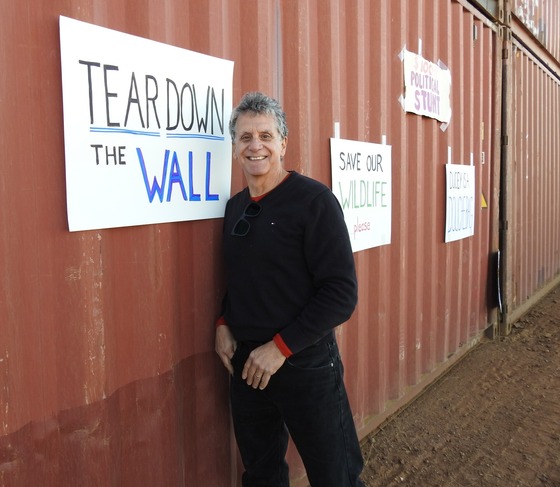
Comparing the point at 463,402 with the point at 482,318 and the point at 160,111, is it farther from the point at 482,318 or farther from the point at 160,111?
the point at 160,111

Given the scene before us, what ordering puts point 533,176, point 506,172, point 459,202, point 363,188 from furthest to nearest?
point 533,176
point 506,172
point 459,202
point 363,188

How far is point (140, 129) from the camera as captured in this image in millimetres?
1653

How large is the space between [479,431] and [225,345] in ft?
6.90

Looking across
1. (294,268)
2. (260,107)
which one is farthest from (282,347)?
(260,107)

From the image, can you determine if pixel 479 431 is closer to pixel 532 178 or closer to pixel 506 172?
pixel 506 172

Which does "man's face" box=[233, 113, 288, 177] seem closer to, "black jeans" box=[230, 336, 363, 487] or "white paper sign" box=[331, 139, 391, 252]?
"black jeans" box=[230, 336, 363, 487]

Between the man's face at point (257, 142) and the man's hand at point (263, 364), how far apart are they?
594 millimetres

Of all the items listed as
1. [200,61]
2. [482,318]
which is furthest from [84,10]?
[482,318]

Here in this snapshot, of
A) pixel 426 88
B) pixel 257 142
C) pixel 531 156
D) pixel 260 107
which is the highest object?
pixel 426 88

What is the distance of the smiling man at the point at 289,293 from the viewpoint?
1.67m

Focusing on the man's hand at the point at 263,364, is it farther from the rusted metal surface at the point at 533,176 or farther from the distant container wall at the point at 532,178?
the rusted metal surface at the point at 533,176

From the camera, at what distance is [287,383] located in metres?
1.77

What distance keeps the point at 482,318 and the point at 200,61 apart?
392 cm

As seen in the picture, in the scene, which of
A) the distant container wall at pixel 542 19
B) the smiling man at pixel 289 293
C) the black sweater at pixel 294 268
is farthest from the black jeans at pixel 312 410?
the distant container wall at pixel 542 19
